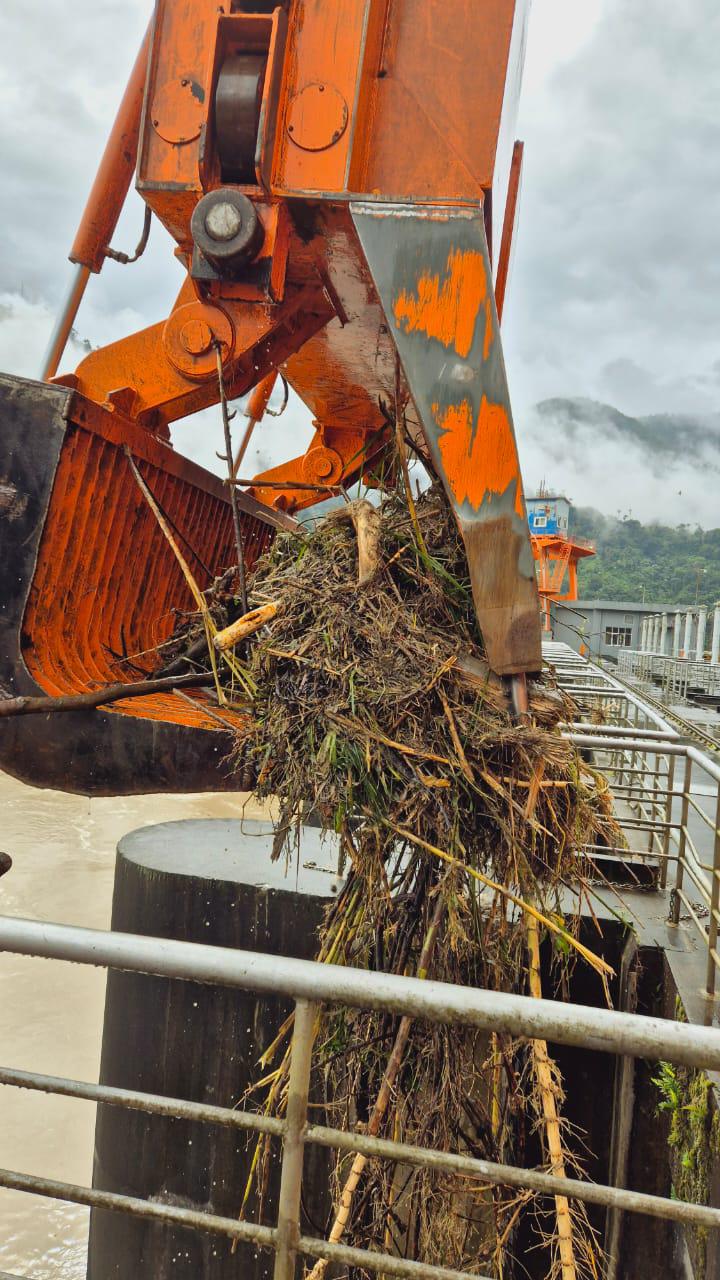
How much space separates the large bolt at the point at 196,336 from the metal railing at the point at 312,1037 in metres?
2.48

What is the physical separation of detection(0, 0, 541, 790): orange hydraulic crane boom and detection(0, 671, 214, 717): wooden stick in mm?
104

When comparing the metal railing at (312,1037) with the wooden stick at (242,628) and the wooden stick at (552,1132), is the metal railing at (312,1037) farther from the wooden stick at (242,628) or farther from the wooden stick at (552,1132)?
the wooden stick at (242,628)

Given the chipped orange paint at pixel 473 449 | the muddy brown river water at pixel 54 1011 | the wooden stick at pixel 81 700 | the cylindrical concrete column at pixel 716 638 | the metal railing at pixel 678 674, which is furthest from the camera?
the cylindrical concrete column at pixel 716 638

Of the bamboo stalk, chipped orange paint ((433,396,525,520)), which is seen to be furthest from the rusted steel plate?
the bamboo stalk

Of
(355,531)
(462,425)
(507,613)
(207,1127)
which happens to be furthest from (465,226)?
(207,1127)

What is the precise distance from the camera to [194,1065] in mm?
3578

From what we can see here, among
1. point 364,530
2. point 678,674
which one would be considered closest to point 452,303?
point 364,530

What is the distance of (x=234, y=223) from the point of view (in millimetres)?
2771

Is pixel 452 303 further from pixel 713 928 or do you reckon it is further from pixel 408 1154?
pixel 713 928

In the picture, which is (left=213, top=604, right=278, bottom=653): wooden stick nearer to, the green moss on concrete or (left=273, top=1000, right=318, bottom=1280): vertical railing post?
(left=273, top=1000, right=318, bottom=1280): vertical railing post

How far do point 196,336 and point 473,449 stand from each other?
140cm

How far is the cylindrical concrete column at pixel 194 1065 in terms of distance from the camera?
3.51m

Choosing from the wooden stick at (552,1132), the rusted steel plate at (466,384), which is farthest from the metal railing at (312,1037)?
the rusted steel plate at (466,384)

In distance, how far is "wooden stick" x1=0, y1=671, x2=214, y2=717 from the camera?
298 centimetres
